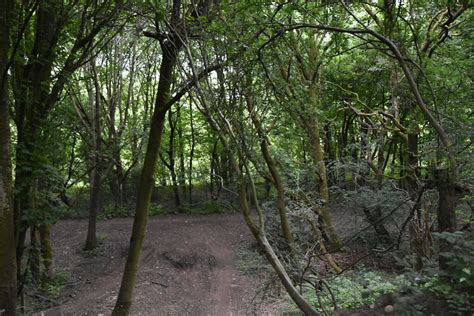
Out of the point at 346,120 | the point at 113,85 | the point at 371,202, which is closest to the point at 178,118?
the point at 113,85

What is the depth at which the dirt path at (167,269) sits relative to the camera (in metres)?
8.31

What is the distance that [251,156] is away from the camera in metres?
4.81

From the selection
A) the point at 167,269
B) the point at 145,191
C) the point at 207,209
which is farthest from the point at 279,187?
the point at 207,209

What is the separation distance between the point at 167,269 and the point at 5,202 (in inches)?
248

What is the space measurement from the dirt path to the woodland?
0.06m

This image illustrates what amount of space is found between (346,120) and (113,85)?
969 centimetres

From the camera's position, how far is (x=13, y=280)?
15.1 ft

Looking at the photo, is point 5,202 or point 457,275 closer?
point 457,275

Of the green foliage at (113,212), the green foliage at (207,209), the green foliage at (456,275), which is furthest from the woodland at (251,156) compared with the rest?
the green foliage at (207,209)

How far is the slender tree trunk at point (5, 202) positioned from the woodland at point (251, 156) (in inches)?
0.7

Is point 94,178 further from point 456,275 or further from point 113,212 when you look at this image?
point 456,275

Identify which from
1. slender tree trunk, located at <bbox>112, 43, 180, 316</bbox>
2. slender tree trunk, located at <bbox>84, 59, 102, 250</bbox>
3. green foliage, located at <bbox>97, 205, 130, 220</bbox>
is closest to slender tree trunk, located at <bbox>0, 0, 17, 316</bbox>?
slender tree trunk, located at <bbox>112, 43, 180, 316</bbox>

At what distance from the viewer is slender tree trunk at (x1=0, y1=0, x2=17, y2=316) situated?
4.50m

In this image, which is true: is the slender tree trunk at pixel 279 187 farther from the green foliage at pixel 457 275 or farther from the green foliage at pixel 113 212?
the green foliage at pixel 113 212
